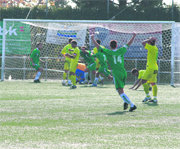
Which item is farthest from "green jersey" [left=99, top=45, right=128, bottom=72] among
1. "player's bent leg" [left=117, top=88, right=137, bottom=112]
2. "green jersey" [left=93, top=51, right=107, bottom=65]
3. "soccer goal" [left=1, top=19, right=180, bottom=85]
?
"soccer goal" [left=1, top=19, right=180, bottom=85]

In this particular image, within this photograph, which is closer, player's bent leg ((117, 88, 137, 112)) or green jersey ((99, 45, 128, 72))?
player's bent leg ((117, 88, 137, 112))

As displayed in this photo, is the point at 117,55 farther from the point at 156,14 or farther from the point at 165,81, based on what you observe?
the point at 156,14

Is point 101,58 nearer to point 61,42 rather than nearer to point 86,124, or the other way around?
point 61,42

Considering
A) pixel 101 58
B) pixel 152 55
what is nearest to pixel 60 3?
pixel 101 58

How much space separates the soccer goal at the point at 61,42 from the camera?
21641 millimetres

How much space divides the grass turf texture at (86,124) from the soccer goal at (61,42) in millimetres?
9923

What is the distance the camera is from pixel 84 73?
2070cm

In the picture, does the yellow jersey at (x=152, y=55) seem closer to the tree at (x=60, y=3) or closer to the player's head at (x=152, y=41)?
the player's head at (x=152, y=41)

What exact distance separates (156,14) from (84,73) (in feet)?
21.6

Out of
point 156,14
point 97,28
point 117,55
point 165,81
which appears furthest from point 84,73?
point 117,55

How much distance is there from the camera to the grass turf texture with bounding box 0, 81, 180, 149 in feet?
20.0

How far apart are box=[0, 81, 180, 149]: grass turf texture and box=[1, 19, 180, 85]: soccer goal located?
9923 millimetres

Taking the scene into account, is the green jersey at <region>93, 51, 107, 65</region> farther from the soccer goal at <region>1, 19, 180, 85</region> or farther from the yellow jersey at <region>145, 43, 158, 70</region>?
the yellow jersey at <region>145, 43, 158, 70</region>

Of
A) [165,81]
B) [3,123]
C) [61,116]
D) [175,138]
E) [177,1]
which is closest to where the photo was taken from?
[175,138]
